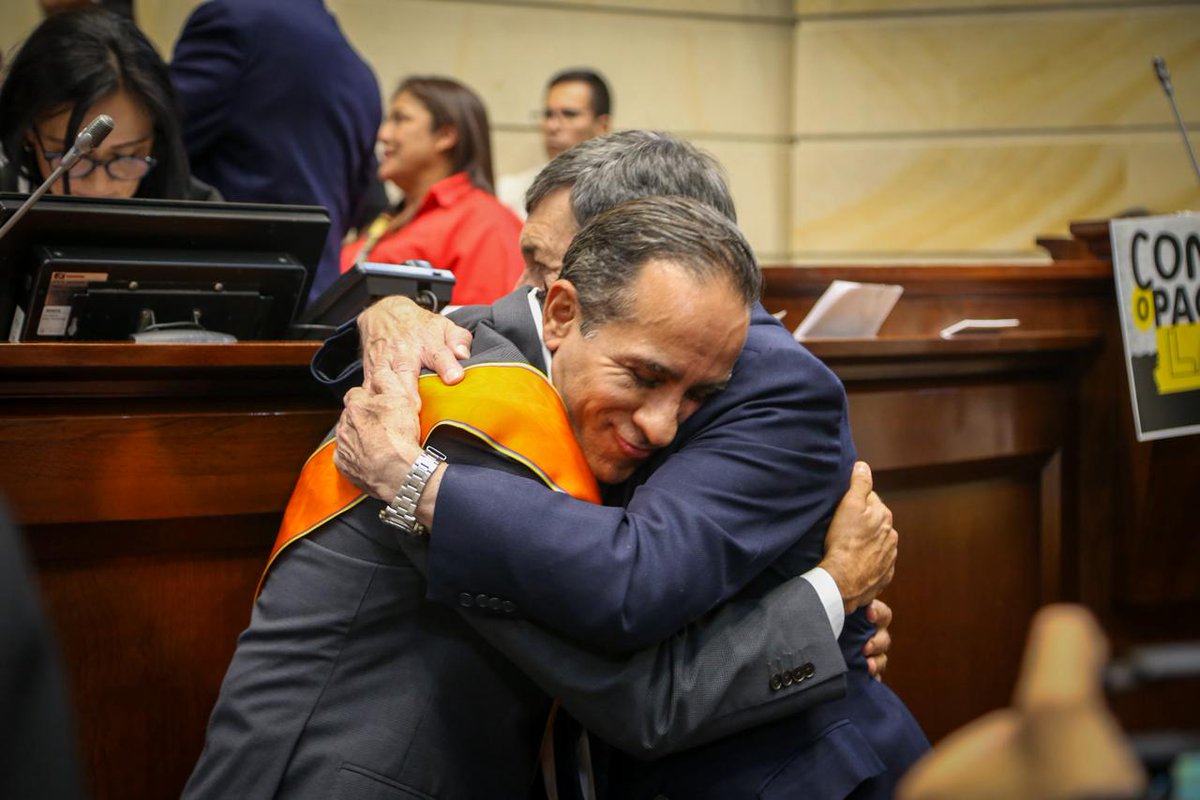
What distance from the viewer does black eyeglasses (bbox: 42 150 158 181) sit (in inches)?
94.0

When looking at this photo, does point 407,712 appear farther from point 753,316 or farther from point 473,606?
point 753,316

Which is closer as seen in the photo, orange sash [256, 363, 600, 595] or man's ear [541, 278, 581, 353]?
orange sash [256, 363, 600, 595]

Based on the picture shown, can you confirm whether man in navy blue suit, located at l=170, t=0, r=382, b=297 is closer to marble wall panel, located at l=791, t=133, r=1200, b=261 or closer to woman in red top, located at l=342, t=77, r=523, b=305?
woman in red top, located at l=342, t=77, r=523, b=305

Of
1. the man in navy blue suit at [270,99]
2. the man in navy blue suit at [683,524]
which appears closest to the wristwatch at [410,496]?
the man in navy blue suit at [683,524]

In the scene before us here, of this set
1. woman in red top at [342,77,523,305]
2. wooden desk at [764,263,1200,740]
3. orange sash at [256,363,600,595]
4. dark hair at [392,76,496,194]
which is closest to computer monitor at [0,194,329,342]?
orange sash at [256,363,600,595]

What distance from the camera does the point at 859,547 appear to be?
5.46 feet

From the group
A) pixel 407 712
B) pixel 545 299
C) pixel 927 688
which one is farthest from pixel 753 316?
pixel 927 688

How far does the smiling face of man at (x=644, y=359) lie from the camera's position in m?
1.50

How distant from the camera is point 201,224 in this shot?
1.92m

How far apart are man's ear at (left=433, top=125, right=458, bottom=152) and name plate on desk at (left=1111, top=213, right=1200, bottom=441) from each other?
6.46ft

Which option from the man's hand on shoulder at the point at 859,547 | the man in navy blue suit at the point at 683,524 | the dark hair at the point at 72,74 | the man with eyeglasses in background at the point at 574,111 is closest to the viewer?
the man in navy blue suit at the point at 683,524

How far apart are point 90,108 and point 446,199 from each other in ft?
4.53

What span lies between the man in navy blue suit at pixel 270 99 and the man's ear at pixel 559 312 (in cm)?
153

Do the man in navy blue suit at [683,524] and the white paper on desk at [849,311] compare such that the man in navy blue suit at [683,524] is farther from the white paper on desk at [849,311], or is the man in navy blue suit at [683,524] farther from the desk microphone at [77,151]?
the white paper on desk at [849,311]
